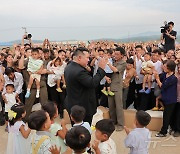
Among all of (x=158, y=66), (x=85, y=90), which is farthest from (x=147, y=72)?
(x=85, y=90)

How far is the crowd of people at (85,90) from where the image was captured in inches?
125

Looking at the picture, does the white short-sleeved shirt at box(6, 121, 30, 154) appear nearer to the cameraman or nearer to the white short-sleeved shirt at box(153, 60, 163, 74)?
the white short-sleeved shirt at box(153, 60, 163, 74)

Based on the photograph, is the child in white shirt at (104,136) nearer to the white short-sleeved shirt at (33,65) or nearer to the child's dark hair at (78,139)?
the child's dark hair at (78,139)

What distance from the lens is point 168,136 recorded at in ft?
17.3

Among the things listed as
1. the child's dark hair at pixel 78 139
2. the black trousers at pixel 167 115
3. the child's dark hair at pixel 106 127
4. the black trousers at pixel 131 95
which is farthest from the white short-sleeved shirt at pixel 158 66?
the child's dark hair at pixel 78 139

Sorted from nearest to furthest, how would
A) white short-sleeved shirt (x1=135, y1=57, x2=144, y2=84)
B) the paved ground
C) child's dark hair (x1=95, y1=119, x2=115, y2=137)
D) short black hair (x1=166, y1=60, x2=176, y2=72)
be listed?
child's dark hair (x1=95, y1=119, x2=115, y2=137) → the paved ground → short black hair (x1=166, y1=60, x2=176, y2=72) → white short-sleeved shirt (x1=135, y1=57, x2=144, y2=84)

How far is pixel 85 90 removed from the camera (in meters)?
3.77

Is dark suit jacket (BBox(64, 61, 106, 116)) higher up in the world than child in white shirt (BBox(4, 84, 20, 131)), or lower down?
higher up

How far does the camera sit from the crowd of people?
3.18 meters

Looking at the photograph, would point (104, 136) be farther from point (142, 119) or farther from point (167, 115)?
point (167, 115)

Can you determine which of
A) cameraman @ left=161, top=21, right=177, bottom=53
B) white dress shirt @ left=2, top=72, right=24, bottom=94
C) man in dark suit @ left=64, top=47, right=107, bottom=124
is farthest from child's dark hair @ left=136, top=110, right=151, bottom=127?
cameraman @ left=161, top=21, right=177, bottom=53

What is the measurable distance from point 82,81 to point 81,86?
0.16 metres

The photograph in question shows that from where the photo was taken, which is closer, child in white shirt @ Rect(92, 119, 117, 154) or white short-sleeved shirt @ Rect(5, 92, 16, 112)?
child in white shirt @ Rect(92, 119, 117, 154)

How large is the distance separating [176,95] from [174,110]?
403 millimetres
